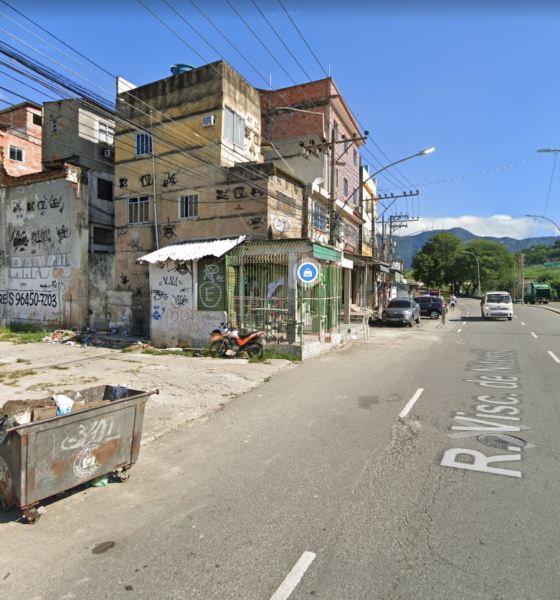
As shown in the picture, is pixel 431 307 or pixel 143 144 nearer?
pixel 143 144

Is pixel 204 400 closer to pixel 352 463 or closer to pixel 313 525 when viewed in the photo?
pixel 352 463

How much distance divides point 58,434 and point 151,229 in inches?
575

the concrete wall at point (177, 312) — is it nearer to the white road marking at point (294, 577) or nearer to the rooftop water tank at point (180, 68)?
the rooftop water tank at point (180, 68)

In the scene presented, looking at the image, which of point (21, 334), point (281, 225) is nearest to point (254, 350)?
point (281, 225)

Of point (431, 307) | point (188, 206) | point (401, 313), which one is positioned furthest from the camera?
point (431, 307)

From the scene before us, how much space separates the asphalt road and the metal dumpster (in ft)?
0.94

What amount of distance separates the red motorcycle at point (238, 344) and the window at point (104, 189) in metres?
11.0

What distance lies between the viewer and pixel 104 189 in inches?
749

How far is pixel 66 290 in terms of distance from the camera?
18141mm

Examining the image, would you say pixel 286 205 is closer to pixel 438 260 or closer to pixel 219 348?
pixel 219 348

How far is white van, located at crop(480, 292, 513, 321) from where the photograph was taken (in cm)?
2534

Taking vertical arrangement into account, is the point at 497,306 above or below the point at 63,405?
above

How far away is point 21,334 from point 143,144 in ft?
31.4

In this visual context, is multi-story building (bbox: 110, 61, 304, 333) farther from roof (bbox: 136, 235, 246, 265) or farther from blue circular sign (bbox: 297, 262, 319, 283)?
blue circular sign (bbox: 297, 262, 319, 283)
